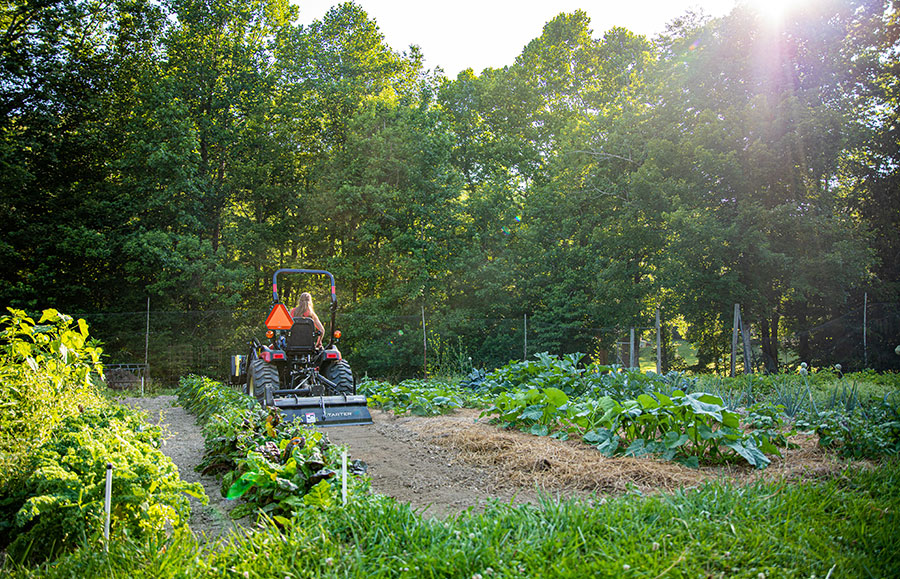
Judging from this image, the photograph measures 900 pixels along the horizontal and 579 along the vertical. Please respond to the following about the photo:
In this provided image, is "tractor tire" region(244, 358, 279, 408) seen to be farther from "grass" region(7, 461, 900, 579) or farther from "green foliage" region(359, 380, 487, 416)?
"grass" region(7, 461, 900, 579)

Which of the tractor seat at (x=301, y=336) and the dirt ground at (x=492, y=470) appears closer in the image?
the dirt ground at (x=492, y=470)

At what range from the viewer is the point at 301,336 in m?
6.67

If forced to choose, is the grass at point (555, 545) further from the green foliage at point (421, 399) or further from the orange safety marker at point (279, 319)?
the orange safety marker at point (279, 319)

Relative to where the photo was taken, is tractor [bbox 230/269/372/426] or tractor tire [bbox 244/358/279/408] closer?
tractor [bbox 230/269/372/426]

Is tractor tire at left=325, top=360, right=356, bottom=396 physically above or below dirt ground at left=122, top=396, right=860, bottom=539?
above

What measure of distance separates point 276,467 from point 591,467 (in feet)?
6.29

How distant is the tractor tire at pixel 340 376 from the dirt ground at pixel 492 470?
1.53 m

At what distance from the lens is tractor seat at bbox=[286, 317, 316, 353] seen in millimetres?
6641

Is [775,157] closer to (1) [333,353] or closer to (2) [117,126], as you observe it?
(1) [333,353]

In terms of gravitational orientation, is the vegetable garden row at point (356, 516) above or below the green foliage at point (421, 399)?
above

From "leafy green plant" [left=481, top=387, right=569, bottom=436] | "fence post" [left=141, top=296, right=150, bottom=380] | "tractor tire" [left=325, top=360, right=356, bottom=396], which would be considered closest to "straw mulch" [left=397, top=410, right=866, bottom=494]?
"leafy green plant" [left=481, top=387, right=569, bottom=436]

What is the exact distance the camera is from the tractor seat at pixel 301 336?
6.64 m

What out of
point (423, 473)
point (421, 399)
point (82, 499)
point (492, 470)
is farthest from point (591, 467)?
point (421, 399)

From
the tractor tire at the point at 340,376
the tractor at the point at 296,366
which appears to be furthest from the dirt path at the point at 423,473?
the tractor tire at the point at 340,376
